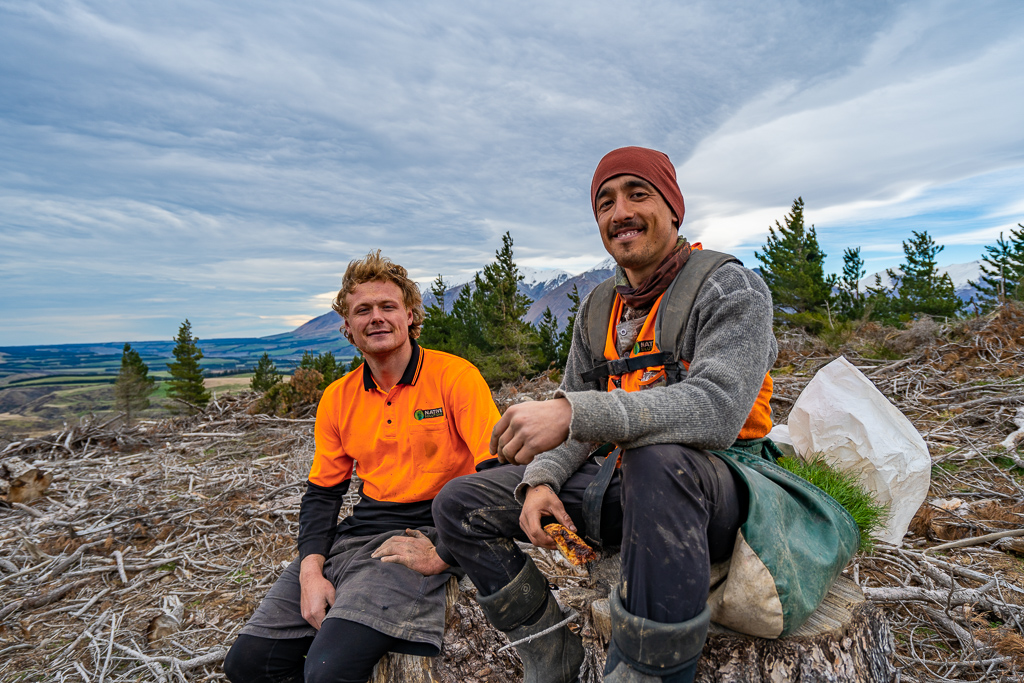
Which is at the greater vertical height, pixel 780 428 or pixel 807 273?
pixel 807 273

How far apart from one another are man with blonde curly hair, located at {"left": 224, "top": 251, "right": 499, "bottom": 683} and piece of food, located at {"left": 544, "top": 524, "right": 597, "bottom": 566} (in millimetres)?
721

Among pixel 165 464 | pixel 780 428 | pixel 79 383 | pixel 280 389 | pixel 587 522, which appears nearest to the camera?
pixel 587 522

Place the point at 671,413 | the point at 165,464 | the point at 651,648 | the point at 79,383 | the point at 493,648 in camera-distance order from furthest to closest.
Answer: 1. the point at 79,383
2. the point at 165,464
3. the point at 493,648
4. the point at 671,413
5. the point at 651,648

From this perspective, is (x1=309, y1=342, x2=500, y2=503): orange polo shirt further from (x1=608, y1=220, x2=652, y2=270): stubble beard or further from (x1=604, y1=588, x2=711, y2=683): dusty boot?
(x1=604, y1=588, x2=711, y2=683): dusty boot

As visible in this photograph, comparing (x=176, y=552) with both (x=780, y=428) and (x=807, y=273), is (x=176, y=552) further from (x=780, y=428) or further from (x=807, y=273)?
(x=807, y=273)

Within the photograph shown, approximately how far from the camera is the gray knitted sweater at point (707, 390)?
1492mm

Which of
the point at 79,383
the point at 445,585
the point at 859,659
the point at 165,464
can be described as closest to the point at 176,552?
the point at 165,464

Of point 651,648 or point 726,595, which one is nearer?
point 651,648

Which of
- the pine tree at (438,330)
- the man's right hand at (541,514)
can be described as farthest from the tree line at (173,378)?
the man's right hand at (541,514)

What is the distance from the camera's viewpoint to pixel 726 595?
153 cm

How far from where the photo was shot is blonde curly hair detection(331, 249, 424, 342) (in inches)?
114

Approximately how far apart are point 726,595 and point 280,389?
8.55 metres

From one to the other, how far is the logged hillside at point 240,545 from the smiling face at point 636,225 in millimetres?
1444

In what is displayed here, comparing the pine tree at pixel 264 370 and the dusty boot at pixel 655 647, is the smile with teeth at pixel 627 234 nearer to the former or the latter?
the dusty boot at pixel 655 647
